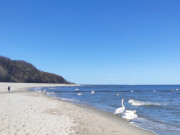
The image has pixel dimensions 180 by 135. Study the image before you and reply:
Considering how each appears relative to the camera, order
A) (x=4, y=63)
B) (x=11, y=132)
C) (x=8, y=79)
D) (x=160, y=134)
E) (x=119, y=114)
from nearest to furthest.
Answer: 1. (x=11, y=132)
2. (x=160, y=134)
3. (x=119, y=114)
4. (x=8, y=79)
5. (x=4, y=63)

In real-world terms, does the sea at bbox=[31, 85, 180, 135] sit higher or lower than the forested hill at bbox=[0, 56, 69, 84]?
lower

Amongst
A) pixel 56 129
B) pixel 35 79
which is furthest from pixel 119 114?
pixel 35 79

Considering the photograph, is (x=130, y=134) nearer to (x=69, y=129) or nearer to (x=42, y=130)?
(x=69, y=129)

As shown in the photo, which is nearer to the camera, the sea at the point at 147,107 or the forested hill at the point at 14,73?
the sea at the point at 147,107

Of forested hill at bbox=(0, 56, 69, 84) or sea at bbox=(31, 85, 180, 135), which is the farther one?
forested hill at bbox=(0, 56, 69, 84)

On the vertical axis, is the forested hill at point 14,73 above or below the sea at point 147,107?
above

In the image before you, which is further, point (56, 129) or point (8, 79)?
point (8, 79)

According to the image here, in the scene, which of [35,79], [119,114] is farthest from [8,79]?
[119,114]

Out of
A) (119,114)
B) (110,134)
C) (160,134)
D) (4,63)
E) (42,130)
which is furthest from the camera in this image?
(4,63)

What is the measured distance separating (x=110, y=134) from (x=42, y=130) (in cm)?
298

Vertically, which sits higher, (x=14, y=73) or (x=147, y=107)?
(x=14, y=73)

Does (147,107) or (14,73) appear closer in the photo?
(147,107)

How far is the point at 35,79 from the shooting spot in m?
124

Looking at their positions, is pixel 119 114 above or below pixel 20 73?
below
